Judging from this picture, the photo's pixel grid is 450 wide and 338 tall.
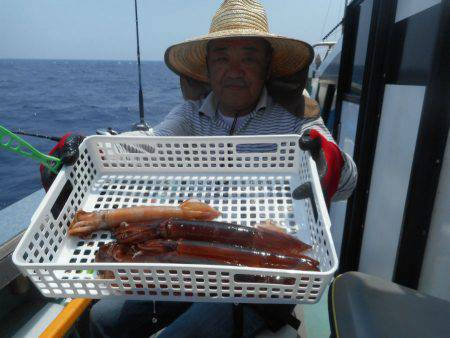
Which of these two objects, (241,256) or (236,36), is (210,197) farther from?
(236,36)

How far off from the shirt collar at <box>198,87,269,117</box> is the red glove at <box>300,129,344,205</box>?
2.55 ft

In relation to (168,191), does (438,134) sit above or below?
above

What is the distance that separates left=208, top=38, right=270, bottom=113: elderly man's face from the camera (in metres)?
2.34

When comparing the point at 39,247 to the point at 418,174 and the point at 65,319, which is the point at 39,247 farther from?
the point at 418,174

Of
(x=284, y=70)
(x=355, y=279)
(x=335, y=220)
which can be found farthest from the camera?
(x=335, y=220)

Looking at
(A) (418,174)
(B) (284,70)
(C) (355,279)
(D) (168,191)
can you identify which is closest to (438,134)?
(A) (418,174)

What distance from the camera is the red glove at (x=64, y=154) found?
178 cm

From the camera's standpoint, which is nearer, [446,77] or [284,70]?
[446,77]

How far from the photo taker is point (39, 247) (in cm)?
142

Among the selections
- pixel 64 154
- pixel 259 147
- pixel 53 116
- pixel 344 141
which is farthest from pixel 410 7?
pixel 53 116

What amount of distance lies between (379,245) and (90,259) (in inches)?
83.3

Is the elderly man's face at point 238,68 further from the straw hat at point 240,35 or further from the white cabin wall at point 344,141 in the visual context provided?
the white cabin wall at point 344,141

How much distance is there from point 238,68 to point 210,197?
1027 millimetres

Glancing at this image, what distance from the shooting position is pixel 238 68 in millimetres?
2371
